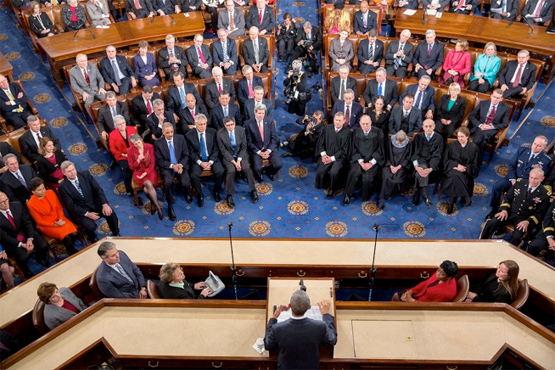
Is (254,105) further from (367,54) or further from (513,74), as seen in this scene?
(513,74)

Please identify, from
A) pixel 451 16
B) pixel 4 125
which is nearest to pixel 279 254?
pixel 4 125

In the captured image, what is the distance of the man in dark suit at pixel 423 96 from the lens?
713cm

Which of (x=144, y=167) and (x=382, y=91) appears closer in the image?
(x=144, y=167)

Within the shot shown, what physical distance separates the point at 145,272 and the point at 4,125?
385 cm

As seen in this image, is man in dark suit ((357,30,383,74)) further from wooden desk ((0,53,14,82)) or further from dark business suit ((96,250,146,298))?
wooden desk ((0,53,14,82))

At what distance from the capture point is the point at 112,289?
4.52 metres

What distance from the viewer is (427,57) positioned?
812 centimetres

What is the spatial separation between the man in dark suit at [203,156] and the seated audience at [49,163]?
168cm

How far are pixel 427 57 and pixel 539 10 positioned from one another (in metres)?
2.79

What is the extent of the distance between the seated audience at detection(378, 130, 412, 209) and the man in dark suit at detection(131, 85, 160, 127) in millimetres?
3423

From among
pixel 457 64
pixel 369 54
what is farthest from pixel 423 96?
pixel 369 54

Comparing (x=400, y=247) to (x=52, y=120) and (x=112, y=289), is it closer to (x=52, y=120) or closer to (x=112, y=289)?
(x=112, y=289)

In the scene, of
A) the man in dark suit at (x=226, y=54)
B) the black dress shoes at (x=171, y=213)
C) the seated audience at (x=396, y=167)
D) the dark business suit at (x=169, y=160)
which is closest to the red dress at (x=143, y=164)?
the dark business suit at (x=169, y=160)

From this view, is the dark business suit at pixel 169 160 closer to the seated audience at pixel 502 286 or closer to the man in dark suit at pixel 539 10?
the seated audience at pixel 502 286
